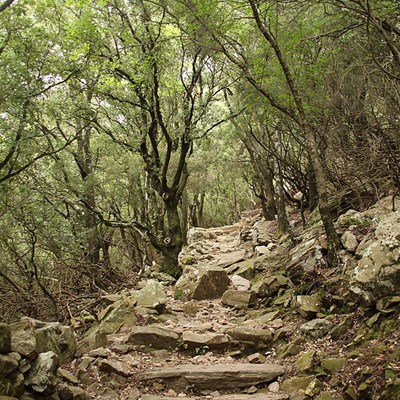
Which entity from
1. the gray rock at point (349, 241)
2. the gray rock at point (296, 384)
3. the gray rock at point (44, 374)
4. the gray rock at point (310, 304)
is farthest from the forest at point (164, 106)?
the gray rock at point (44, 374)

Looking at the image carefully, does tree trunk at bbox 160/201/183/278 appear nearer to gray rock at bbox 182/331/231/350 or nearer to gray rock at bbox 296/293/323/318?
gray rock at bbox 182/331/231/350

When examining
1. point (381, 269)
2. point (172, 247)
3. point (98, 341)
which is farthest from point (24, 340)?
point (172, 247)

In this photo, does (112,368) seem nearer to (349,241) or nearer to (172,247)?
(349,241)

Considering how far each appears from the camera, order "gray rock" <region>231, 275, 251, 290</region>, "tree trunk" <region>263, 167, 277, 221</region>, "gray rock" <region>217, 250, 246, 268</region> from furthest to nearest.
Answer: "tree trunk" <region>263, 167, 277, 221</region> < "gray rock" <region>217, 250, 246, 268</region> < "gray rock" <region>231, 275, 251, 290</region>

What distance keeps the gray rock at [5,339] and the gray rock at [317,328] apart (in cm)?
395

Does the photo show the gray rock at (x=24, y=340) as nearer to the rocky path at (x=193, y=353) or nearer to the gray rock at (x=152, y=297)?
the rocky path at (x=193, y=353)

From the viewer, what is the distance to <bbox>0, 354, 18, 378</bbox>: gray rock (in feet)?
12.9

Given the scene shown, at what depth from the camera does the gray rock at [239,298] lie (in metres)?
8.26

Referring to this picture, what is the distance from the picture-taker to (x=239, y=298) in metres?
8.45

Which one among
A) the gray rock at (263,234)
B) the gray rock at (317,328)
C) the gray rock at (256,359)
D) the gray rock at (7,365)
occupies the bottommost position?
the gray rock at (256,359)

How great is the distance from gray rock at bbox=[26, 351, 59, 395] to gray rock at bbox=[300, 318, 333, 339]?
347 cm

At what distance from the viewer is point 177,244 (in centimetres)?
1308

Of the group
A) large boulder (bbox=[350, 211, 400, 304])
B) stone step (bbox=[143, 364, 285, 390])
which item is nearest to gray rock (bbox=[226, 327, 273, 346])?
stone step (bbox=[143, 364, 285, 390])

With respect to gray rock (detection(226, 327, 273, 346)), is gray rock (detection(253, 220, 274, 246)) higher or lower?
higher
